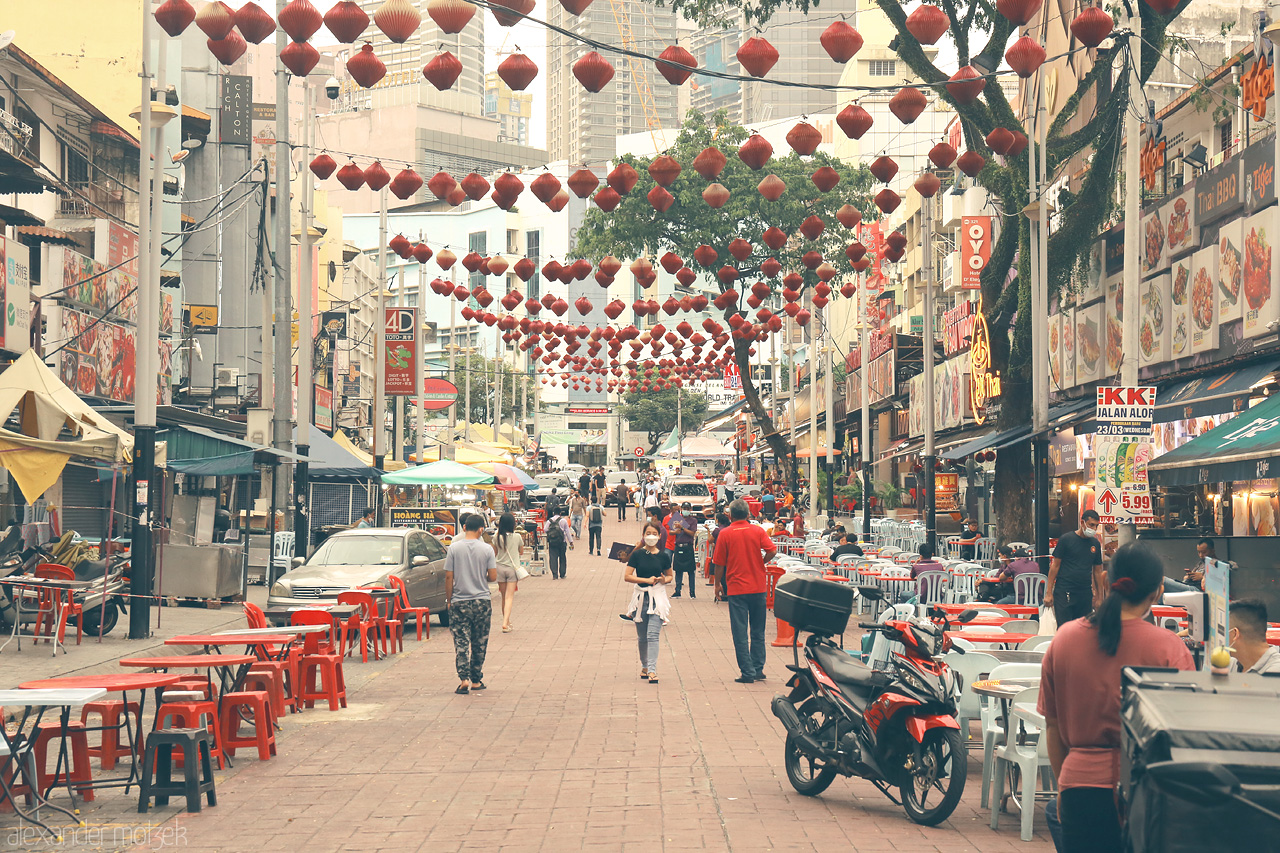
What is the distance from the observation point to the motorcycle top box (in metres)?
9.08

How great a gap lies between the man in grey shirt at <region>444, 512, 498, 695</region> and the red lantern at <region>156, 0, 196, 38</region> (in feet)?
17.2

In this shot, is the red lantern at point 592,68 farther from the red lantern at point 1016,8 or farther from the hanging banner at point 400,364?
the hanging banner at point 400,364

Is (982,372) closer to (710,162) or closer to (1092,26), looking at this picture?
(710,162)

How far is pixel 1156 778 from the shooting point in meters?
3.96

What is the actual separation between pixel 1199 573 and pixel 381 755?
1029 centimetres

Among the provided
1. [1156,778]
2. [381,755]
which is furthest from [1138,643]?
[381,755]

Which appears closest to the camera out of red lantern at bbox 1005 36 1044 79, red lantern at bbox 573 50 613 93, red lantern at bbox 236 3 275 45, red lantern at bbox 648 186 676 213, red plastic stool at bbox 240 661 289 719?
red plastic stool at bbox 240 661 289 719

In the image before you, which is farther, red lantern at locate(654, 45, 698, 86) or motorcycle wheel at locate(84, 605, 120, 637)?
motorcycle wheel at locate(84, 605, 120, 637)

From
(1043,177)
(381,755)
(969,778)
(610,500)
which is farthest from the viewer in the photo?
(610,500)

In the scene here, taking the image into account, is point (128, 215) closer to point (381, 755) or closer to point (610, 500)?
point (381, 755)

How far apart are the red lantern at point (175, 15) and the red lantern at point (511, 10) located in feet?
8.43

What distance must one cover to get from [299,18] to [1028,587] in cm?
1158

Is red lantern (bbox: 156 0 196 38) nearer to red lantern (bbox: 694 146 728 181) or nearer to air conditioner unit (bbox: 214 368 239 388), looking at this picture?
red lantern (bbox: 694 146 728 181)

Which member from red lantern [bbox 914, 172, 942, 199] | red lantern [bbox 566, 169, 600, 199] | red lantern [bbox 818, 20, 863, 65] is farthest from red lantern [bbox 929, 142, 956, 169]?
red lantern [bbox 818, 20, 863, 65]
